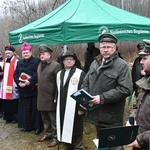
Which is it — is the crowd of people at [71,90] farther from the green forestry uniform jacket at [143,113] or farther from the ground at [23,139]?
the ground at [23,139]

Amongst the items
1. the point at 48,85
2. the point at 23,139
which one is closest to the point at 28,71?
the point at 48,85

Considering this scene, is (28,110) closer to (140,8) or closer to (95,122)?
(95,122)

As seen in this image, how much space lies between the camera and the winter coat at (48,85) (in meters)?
4.58

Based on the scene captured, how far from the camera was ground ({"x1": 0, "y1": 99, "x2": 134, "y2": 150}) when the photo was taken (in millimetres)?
4715

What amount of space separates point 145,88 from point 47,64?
2.71 m

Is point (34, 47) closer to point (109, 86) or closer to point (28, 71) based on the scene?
point (28, 71)

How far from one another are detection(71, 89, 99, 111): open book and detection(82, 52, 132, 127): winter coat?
0.10m

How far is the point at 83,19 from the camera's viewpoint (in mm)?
4898

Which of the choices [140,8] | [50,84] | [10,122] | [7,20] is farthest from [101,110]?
[140,8]

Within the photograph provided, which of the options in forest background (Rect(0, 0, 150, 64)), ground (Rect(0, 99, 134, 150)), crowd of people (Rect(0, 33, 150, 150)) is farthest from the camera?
forest background (Rect(0, 0, 150, 64))

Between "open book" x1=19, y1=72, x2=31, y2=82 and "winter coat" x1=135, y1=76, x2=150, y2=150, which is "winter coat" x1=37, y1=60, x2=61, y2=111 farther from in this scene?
"winter coat" x1=135, y1=76, x2=150, y2=150

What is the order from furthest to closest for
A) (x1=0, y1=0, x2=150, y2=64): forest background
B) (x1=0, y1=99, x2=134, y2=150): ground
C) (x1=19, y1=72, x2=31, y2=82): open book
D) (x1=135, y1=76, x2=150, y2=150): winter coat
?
(x1=0, y1=0, x2=150, y2=64): forest background → (x1=19, y1=72, x2=31, y2=82): open book → (x1=0, y1=99, x2=134, y2=150): ground → (x1=135, y1=76, x2=150, y2=150): winter coat

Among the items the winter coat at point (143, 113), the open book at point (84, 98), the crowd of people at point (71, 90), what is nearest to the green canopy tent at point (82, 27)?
the crowd of people at point (71, 90)

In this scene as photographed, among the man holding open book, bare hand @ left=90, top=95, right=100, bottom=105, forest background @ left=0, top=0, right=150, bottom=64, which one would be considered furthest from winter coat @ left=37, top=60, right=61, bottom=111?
forest background @ left=0, top=0, right=150, bottom=64
